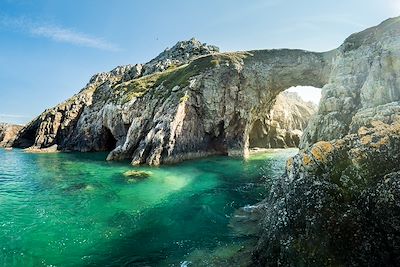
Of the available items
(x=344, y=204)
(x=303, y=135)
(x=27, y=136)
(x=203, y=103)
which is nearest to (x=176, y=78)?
(x=203, y=103)

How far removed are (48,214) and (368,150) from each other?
25600 mm

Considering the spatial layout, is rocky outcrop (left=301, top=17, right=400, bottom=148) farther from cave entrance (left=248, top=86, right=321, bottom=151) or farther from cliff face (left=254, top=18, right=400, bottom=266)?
cave entrance (left=248, top=86, right=321, bottom=151)

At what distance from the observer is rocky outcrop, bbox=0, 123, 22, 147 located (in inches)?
4618

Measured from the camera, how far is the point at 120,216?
26.4 meters

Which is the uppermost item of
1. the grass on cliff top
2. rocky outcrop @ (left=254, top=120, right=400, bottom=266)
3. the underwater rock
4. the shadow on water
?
the grass on cliff top

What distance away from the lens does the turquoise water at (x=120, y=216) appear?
19.1 metres

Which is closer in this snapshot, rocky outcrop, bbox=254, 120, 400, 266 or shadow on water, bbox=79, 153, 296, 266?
rocky outcrop, bbox=254, 120, 400, 266

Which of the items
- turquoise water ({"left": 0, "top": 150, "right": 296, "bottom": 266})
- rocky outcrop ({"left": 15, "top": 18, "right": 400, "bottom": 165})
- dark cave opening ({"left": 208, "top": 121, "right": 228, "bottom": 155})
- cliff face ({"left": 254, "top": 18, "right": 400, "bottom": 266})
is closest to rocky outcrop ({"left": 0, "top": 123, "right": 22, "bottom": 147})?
rocky outcrop ({"left": 15, "top": 18, "right": 400, "bottom": 165})

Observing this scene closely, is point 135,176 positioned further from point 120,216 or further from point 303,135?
point 303,135

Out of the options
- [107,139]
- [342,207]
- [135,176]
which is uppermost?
[107,139]

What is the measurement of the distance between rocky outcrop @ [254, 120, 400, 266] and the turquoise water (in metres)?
5.60

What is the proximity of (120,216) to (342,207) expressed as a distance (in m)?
19.0

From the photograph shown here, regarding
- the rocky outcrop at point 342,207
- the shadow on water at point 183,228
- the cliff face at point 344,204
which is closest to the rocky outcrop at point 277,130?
the shadow on water at point 183,228

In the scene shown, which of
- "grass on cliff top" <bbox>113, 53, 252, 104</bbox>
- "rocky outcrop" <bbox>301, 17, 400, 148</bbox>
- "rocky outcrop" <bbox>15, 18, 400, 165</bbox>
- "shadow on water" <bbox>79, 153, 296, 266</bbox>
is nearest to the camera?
"shadow on water" <bbox>79, 153, 296, 266</bbox>
